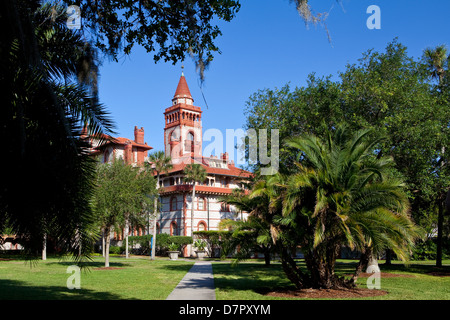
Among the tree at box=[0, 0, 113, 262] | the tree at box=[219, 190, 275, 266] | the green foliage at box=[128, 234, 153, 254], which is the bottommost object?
the green foliage at box=[128, 234, 153, 254]

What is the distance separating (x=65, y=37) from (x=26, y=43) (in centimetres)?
340

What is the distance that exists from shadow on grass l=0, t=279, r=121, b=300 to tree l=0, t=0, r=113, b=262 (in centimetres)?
521

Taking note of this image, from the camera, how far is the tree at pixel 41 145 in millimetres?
6199

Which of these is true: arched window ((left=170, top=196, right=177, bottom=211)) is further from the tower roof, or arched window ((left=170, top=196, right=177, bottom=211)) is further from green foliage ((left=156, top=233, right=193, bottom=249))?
the tower roof

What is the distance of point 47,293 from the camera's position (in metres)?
13.7

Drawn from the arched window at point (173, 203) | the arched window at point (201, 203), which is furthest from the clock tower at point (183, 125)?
the arched window at point (201, 203)

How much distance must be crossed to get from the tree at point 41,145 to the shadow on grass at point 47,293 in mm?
5213

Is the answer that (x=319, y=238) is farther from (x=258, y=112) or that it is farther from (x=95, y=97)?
(x=258, y=112)

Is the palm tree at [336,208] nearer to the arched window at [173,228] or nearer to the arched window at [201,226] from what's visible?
the arched window at [201,226]

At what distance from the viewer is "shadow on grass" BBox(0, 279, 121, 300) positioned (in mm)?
12477

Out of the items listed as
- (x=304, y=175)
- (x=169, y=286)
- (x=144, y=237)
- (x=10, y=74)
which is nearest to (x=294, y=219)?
(x=304, y=175)

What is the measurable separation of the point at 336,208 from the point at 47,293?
10107 mm

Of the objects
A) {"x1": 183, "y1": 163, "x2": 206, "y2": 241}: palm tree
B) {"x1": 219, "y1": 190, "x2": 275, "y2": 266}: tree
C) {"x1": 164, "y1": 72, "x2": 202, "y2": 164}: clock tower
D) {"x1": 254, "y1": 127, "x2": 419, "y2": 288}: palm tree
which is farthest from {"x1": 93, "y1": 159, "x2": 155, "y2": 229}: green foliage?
{"x1": 164, "y1": 72, "x2": 202, "y2": 164}: clock tower

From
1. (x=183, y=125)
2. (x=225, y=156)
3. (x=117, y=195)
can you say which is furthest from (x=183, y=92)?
(x=117, y=195)
